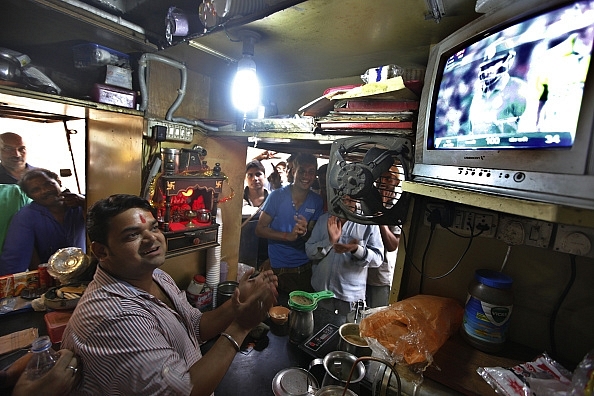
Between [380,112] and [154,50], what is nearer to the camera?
[380,112]

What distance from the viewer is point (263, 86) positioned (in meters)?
2.81

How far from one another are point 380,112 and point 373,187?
387mm

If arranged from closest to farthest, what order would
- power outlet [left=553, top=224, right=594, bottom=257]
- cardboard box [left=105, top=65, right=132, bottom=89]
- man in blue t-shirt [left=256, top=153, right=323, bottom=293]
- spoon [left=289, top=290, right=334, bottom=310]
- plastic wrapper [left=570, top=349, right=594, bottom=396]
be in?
plastic wrapper [left=570, top=349, right=594, bottom=396], power outlet [left=553, top=224, right=594, bottom=257], spoon [left=289, top=290, right=334, bottom=310], cardboard box [left=105, top=65, right=132, bottom=89], man in blue t-shirt [left=256, top=153, right=323, bottom=293]

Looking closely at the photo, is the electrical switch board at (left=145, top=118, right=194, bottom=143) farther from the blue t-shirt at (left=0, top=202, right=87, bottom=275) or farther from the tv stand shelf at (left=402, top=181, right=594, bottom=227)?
the tv stand shelf at (left=402, top=181, right=594, bottom=227)

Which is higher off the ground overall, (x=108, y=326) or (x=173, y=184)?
(x=173, y=184)

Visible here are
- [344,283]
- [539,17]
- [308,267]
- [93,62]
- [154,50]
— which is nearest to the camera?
[539,17]

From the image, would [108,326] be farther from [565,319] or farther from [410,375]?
[565,319]

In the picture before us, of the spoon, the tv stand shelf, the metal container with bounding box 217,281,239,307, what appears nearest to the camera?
the tv stand shelf

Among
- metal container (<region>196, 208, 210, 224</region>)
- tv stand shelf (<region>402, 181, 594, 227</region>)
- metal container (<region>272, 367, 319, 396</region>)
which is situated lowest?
metal container (<region>272, 367, 319, 396</region>)

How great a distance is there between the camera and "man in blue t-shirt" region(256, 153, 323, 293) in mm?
3109

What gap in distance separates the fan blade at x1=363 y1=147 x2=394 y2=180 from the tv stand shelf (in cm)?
35

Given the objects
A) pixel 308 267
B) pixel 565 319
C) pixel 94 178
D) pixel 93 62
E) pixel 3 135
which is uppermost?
pixel 93 62

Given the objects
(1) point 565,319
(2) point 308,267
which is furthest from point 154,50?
(1) point 565,319

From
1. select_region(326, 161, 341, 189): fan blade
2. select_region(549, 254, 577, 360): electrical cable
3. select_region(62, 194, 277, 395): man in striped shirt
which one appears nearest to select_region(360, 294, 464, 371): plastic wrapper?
select_region(549, 254, 577, 360): electrical cable
